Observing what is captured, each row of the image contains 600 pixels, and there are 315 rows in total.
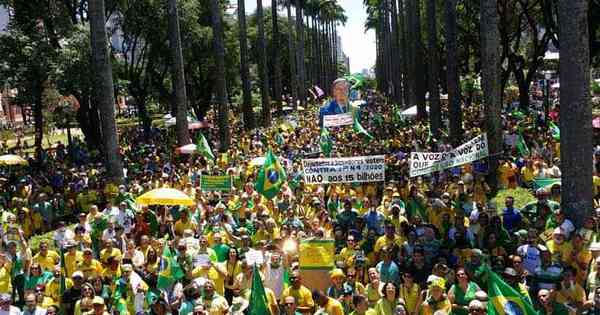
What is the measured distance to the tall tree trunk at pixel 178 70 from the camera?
2589cm

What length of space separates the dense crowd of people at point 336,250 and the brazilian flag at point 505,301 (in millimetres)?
68

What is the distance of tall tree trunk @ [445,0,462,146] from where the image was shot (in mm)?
22812

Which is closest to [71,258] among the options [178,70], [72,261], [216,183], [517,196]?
[72,261]

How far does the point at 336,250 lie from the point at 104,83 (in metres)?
10.2

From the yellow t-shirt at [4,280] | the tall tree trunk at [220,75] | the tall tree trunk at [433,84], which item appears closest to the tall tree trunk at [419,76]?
the tall tree trunk at [433,84]

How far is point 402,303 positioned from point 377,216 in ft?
13.7

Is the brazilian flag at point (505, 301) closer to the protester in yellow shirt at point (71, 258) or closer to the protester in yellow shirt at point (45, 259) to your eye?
the protester in yellow shirt at point (71, 258)

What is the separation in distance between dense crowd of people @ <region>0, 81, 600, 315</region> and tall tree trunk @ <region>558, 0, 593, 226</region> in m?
0.49

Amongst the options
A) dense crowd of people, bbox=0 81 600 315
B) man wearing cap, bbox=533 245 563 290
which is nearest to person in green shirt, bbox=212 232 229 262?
dense crowd of people, bbox=0 81 600 315

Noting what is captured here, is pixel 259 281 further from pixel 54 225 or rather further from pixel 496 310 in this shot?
pixel 54 225

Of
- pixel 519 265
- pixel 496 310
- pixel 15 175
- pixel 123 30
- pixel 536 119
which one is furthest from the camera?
pixel 123 30

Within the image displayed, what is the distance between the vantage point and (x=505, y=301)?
7.86 metres

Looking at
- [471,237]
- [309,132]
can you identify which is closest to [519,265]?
[471,237]

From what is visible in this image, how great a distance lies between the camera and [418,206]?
13.2 meters
